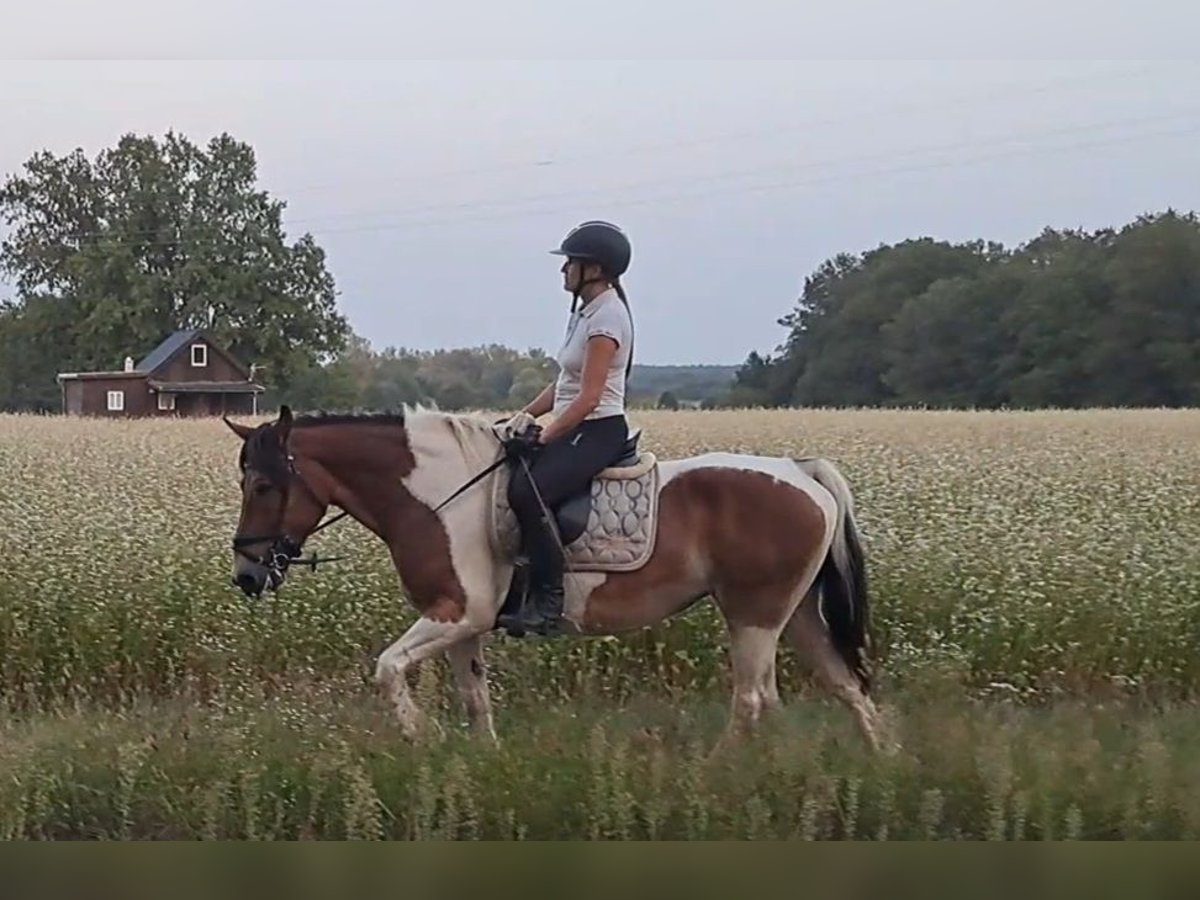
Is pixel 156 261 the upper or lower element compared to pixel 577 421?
upper

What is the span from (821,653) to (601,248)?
6.01 feet

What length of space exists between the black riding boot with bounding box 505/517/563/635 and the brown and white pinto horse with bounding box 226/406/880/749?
0.32 ft

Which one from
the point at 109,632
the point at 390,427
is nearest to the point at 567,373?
the point at 390,427

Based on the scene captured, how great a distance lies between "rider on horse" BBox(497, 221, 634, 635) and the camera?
567cm

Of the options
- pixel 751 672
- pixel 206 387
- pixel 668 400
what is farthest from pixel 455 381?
pixel 751 672

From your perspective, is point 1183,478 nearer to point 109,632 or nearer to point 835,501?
point 835,501

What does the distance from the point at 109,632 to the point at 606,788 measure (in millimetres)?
2585

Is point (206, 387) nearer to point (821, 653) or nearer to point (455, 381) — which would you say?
point (455, 381)

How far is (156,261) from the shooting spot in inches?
273

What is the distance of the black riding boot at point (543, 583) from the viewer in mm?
5680

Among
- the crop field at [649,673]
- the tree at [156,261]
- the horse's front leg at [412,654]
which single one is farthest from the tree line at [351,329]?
the horse's front leg at [412,654]

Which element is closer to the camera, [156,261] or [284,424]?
[284,424]

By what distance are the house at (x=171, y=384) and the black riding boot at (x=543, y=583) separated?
189cm

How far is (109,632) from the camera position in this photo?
6.77 metres
